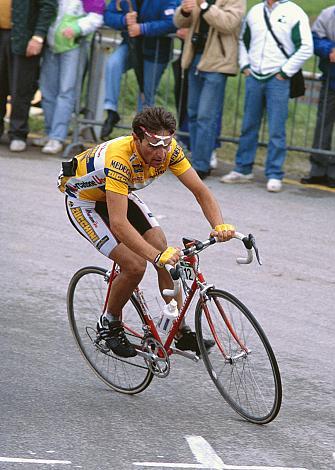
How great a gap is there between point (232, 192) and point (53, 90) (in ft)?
9.25

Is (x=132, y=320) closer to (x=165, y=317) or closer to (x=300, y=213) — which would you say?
(x=165, y=317)

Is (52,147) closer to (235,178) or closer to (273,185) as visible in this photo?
(235,178)

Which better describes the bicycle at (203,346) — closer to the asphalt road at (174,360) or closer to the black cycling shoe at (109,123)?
the asphalt road at (174,360)

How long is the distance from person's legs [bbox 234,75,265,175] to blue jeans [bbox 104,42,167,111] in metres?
1.36

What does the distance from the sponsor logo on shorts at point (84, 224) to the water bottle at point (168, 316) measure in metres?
0.61

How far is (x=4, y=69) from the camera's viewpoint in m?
13.7

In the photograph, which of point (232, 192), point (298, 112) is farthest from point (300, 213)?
point (298, 112)

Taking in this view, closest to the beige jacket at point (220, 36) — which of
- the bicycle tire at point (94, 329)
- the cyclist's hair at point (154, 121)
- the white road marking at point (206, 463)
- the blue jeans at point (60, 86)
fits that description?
the blue jeans at point (60, 86)

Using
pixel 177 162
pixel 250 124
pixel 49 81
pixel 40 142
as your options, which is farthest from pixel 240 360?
pixel 40 142

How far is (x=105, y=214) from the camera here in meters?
6.98

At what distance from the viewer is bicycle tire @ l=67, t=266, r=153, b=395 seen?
7043 millimetres

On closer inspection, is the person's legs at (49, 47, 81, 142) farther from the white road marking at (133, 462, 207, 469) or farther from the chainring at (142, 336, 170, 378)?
the white road marking at (133, 462, 207, 469)

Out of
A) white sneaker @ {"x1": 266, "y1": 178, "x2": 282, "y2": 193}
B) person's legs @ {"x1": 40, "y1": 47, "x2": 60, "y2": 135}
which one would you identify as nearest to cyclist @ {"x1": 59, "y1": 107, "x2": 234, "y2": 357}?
white sneaker @ {"x1": 266, "y1": 178, "x2": 282, "y2": 193}

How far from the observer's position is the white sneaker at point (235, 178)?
12875mm
